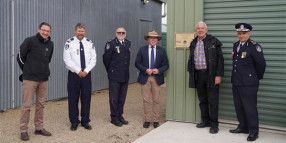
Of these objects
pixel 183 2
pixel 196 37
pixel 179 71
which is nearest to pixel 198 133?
pixel 179 71

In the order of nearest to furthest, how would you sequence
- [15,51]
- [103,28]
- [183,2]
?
[183,2] < [15,51] < [103,28]

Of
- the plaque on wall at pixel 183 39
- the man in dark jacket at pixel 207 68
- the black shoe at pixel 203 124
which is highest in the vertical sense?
the plaque on wall at pixel 183 39

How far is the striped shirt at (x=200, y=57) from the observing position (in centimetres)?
507

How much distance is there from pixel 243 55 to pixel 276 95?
101 cm

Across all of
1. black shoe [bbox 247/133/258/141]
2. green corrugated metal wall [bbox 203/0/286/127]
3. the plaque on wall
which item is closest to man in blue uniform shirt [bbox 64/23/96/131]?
the plaque on wall

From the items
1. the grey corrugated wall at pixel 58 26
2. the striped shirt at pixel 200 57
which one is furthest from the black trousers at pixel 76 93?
the grey corrugated wall at pixel 58 26

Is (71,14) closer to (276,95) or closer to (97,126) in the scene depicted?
(97,126)

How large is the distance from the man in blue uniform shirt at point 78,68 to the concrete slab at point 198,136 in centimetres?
130

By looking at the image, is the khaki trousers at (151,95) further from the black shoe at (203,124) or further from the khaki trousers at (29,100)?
the khaki trousers at (29,100)

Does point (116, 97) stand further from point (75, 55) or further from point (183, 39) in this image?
point (183, 39)

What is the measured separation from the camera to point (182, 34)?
569cm

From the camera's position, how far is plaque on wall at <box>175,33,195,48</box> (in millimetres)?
5609

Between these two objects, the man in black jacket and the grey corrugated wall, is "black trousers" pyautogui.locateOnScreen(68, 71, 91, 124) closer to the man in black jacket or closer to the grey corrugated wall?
the man in black jacket

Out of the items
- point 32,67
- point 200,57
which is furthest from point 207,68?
point 32,67
